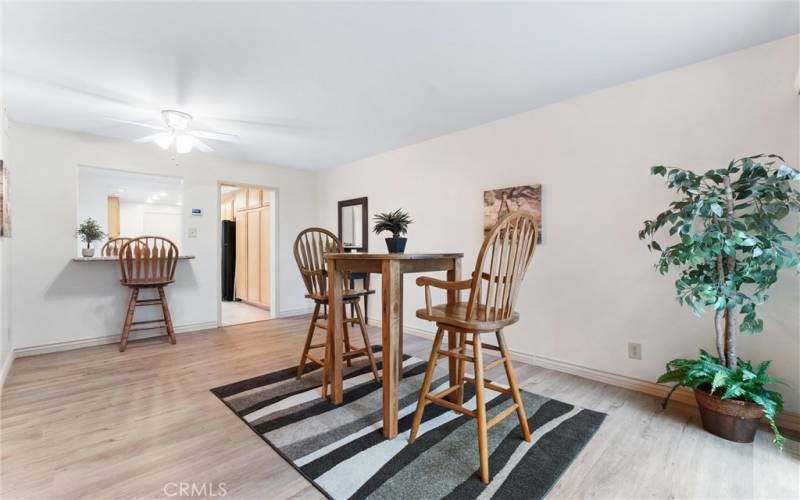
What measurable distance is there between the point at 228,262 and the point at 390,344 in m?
5.87

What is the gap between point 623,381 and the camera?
244 cm

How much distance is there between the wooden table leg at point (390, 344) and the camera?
1.73 m

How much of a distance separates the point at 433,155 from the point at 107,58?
2.77 m

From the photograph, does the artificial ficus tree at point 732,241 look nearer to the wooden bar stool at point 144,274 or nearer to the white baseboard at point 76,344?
the wooden bar stool at point 144,274

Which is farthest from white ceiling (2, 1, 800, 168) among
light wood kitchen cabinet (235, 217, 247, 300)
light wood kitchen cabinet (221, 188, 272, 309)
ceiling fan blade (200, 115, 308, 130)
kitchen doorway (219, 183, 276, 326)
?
light wood kitchen cabinet (235, 217, 247, 300)

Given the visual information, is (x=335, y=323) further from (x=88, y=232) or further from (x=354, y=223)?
(x=88, y=232)

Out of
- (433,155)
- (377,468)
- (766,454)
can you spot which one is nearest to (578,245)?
(766,454)

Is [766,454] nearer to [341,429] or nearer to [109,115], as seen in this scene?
[341,429]

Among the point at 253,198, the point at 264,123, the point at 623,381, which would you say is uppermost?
→ the point at 264,123

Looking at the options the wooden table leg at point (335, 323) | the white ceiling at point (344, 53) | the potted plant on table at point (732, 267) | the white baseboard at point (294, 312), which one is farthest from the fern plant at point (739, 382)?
the white baseboard at point (294, 312)

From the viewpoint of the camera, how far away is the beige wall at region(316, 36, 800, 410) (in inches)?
Result: 77.2

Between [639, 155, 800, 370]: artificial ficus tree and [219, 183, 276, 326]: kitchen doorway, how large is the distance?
474 cm

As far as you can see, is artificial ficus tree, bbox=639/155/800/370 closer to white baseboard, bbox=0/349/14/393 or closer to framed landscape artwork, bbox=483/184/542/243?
framed landscape artwork, bbox=483/184/542/243

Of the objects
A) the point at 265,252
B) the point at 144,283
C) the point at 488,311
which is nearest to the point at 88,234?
Answer: the point at 144,283
